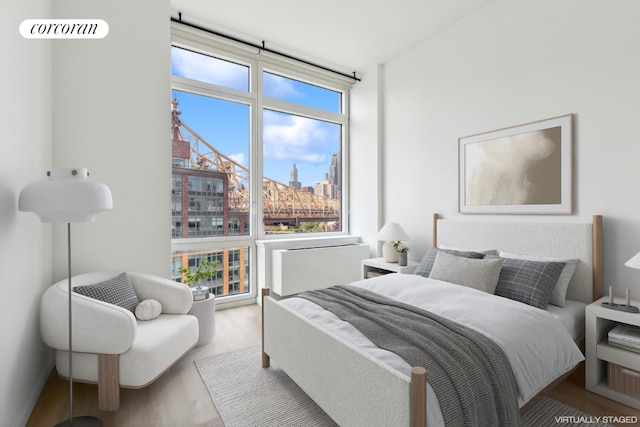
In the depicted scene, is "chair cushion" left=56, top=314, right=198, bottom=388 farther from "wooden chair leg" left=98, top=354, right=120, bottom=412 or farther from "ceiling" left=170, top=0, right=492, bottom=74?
"ceiling" left=170, top=0, right=492, bottom=74

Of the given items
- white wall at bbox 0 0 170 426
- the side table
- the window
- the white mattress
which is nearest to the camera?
white wall at bbox 0 0 170 426

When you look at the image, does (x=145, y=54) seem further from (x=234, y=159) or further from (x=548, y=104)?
(x=548, y=104)

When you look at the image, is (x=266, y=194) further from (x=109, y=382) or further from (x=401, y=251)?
(x=109, y=382)

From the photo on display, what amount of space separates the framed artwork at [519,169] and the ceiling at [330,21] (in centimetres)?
129

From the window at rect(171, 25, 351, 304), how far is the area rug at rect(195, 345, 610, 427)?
5.08 feet

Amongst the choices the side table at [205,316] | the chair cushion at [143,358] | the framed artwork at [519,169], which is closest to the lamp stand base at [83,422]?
the chair cushion at [143,358]

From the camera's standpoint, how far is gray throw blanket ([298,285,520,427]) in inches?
50.7

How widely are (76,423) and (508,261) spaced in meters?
2.95

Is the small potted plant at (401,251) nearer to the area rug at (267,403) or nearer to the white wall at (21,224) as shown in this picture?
the area rug at (267,403)

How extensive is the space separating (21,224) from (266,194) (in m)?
2.48

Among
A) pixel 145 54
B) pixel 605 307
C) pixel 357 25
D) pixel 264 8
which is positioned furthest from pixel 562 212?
pixel 145 54

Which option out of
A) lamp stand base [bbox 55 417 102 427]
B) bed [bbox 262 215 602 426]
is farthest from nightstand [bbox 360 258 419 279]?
lamp stand base [bbox 55 417 102 427]

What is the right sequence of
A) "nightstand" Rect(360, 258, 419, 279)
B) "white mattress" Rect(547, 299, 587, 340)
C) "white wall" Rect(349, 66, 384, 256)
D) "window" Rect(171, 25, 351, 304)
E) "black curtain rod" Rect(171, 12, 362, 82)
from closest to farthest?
"white mattress" Rect(547, 299, 587, 340) < "black curtain rod" Rect(171, 12, 362, 82) < "nightstand" Rect(360, 258, 419, 279) < "window" Rect(171, 25, 351, 304) < "white wall" Rect(349, 66, 384, 256)

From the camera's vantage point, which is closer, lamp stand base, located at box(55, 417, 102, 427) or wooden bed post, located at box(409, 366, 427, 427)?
wooden bed post, located at box(409, 366, 427, 427)
